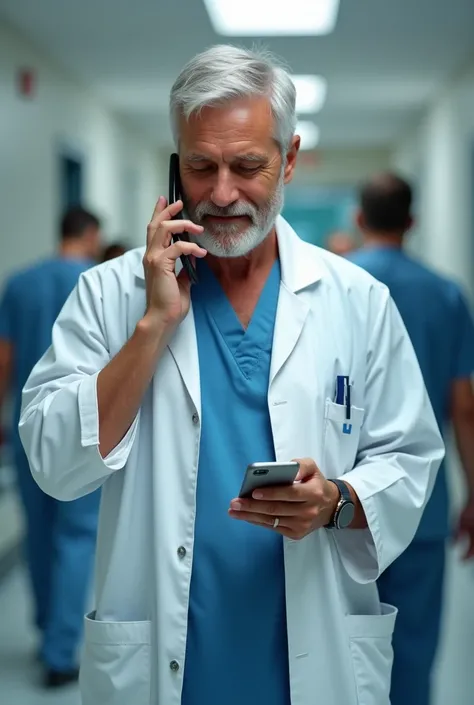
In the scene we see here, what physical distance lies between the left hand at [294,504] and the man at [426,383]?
1.14 m

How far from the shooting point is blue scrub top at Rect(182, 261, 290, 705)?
5.10 ft

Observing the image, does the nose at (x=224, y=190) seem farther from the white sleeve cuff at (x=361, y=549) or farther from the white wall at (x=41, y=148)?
the white wall at (x=41, y=148)

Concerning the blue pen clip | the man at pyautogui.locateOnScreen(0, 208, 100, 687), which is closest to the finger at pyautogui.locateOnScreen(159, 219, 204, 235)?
the blue pen clip

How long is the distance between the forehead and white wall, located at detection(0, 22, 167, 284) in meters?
4.10

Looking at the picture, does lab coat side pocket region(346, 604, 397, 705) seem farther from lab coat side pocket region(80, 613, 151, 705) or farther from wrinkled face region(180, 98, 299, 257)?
wrinkled face region(180, 98, 299, 257)

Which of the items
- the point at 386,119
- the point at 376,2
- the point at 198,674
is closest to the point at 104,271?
the point at 198,674

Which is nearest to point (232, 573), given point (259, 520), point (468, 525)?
point (259, 520)

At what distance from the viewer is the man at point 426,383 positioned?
2590 millimetres

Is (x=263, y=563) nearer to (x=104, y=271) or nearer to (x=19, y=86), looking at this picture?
(x=104, y=271)

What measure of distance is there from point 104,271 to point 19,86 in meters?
4.80

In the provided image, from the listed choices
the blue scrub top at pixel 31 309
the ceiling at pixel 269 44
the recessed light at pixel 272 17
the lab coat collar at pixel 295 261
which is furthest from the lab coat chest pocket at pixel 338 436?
the ceiling at pixel 269 44

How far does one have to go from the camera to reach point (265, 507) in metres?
1.45

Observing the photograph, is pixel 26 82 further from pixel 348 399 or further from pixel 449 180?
pixel 348 399

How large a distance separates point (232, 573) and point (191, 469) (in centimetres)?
18
